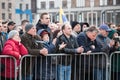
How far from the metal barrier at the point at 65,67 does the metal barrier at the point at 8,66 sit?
0.62ft

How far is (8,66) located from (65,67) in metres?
1.40

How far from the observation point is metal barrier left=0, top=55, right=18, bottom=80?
28.0 ft

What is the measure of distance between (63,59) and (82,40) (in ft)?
2.35

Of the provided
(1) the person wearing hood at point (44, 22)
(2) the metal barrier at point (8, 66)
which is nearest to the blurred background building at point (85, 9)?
(1) the person wearing hood at point (44, 22)

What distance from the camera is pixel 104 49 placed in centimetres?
940

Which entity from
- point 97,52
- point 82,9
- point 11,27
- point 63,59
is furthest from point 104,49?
point 82,9

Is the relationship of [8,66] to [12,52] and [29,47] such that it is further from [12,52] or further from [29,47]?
[29,47]

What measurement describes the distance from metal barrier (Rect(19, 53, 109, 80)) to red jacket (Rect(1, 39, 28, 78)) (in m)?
0.19

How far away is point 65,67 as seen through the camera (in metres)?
9.12

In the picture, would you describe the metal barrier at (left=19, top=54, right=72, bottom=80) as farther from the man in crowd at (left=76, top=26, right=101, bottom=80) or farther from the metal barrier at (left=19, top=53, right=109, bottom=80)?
the man in crowd at (left=76, top=26, right=101, bottom=80)

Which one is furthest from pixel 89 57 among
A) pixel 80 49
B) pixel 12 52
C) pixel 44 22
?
pixel 12 52

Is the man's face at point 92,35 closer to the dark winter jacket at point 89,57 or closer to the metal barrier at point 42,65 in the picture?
the dark winter jacket at point 89,57

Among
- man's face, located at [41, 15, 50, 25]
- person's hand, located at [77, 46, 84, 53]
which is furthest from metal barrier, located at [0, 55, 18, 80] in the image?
man's face, located at [41, 15, 50, 25]

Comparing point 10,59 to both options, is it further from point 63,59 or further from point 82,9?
point 82,9
